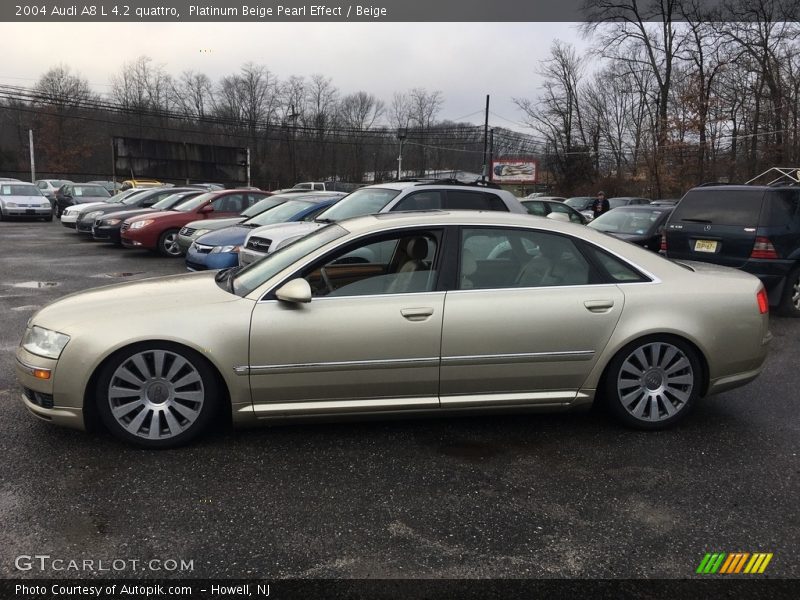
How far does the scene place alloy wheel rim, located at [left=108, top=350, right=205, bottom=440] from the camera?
357 cm

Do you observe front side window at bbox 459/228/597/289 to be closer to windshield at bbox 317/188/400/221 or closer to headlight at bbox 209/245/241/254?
windshield at bbox 317/188/400/221

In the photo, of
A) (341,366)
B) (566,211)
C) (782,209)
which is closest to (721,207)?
(782,209)

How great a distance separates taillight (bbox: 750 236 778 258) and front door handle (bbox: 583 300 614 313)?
15.7ft

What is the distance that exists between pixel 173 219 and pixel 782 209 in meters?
11.6

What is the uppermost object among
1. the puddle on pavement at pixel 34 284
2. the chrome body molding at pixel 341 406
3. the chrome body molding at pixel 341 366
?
the chrome body molding at pixel 341 366

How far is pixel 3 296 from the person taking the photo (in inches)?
339

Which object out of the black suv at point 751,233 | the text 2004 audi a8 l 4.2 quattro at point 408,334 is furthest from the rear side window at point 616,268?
the black suv at point 751,233

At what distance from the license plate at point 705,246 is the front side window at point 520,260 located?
477 cm

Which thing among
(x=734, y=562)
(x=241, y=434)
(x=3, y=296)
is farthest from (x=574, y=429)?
(x=3, y=296)

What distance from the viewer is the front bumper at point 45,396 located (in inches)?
138

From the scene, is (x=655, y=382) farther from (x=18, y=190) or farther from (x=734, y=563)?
(x=18, y=190)

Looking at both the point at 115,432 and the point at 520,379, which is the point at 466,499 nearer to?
the point at 520,379

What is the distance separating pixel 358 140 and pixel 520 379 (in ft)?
199

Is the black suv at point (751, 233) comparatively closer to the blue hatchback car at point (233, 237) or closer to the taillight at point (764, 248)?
the taillight at point (764, 248)
